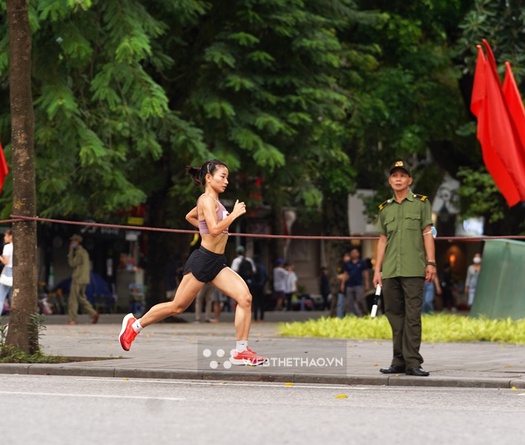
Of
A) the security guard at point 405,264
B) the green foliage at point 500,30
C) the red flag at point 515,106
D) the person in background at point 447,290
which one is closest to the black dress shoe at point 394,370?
the security guard at point 405,264

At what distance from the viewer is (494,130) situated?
796 inches

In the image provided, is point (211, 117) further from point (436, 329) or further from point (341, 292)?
point (436, 329)

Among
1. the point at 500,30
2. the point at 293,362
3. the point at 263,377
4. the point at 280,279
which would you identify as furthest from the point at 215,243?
the point at 280,279

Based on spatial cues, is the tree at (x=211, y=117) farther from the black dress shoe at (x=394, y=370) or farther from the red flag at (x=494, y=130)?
the black dress shoe at (x=394, y=370)

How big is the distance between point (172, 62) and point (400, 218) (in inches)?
511

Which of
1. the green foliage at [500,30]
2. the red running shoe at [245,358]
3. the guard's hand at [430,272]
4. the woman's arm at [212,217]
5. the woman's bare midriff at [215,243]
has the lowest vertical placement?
the red running shoe at [245,358]

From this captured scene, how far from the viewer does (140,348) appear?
734 inches

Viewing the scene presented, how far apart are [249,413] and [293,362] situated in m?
5.82

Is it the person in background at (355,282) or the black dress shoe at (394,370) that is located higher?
the person in background at (355,282)

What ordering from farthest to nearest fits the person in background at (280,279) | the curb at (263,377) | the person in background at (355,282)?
the person in background at (280,279)
the person in background at (355,282)
the curb at (263,377)

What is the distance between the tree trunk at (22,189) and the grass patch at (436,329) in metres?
7.91

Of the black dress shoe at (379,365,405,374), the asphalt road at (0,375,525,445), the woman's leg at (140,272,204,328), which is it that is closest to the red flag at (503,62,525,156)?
the black dress shoe at (379,365,405,374)

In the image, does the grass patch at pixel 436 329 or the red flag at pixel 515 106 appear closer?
the red flag at pixel 515 106

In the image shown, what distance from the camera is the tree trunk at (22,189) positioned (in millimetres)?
15367
